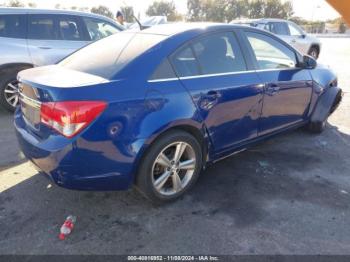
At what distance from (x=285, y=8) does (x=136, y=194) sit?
65.6 metres

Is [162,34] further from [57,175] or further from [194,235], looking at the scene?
[194,235]

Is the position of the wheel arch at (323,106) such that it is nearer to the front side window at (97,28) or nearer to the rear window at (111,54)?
the rear window at (111,54)

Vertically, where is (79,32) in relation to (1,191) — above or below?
above

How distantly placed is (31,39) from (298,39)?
32.4ft

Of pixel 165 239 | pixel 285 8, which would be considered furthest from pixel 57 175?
pixel 285 8

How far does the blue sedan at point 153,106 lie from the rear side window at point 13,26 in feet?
9.53

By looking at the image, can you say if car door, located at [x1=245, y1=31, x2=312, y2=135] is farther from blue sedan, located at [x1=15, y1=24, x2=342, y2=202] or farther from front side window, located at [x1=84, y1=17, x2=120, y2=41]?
front side window, located at [x1=84, y1=17, x2=120, y2=41]

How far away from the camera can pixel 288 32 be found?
12.2 metres

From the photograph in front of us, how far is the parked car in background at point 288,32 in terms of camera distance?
1173 centimetres

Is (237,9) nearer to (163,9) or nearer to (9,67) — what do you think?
(163,9)

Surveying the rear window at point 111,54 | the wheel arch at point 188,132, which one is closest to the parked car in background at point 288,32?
the rear window at point 111,54

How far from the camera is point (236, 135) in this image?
143 inches

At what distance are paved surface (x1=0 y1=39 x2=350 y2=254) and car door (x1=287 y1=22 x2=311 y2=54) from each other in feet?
30.7

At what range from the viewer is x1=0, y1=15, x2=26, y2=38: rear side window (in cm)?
572
